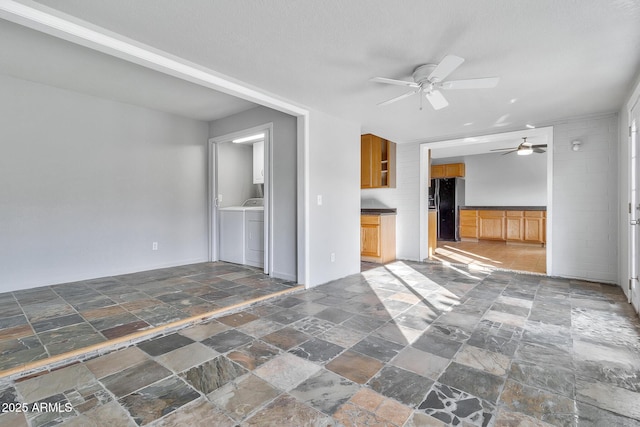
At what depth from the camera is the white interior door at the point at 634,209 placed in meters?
2.91

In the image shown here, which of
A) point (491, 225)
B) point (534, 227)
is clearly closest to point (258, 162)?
point (491, 225)

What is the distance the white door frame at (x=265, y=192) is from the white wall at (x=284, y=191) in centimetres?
8

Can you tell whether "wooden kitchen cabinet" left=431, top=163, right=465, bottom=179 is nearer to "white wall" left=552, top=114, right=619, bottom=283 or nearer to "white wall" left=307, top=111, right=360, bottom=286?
"white wall" left=552, top=114, right=619, bottom=283

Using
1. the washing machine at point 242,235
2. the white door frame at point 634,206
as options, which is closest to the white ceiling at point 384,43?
the white door frame at point 634,206

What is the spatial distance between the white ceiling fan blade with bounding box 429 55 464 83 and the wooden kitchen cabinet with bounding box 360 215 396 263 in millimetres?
3084

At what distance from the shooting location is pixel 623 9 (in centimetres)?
190

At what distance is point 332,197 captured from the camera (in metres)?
4.25

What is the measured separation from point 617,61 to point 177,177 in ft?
17.7

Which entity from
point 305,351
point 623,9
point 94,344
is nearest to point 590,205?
point 623,9

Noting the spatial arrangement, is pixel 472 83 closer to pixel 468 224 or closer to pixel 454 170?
pixel 454 170

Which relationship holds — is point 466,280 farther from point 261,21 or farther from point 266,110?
point 261,21

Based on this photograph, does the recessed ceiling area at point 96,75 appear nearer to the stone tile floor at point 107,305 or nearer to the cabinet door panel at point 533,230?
the stone tile floor at point 107,305

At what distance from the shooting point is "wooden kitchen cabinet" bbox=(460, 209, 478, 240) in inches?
337

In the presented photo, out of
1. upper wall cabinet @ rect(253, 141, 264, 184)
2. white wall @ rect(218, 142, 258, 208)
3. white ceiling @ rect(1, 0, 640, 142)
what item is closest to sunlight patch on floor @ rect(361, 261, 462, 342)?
white ceiling @ rect(1, 0, 640, 142)
